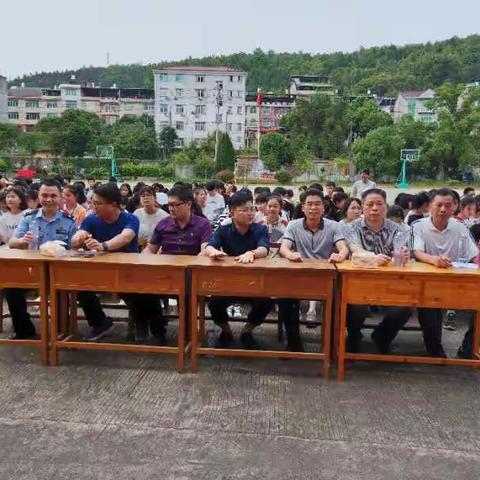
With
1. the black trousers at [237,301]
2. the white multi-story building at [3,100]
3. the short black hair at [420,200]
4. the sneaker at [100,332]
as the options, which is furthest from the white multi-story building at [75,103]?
the black trousers at [237,301]

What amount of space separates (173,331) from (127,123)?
59424 millimetres

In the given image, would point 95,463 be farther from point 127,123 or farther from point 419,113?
point 419,113

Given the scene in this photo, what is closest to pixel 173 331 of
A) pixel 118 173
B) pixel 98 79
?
pixel 118 173

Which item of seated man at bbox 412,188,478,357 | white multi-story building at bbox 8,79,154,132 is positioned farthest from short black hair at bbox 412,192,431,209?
white multi-story building at bbox 8,79,154,132

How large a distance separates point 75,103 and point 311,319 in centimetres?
7270

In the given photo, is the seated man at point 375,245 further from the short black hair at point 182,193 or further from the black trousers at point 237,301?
the short black hair at point 182,193

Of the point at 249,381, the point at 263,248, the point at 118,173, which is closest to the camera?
the point at 249,381

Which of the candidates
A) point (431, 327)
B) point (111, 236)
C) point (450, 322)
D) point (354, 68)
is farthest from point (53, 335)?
point (354, 68)

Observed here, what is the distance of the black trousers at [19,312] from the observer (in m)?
4.64

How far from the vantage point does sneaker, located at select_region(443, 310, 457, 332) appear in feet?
17.7

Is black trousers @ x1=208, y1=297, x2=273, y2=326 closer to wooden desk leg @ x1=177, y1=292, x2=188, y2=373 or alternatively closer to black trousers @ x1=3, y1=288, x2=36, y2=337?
wooden desk leg @ x1=177, y1=292, x2=188, y2=373

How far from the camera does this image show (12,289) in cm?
457

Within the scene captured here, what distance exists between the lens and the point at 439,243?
4.59m

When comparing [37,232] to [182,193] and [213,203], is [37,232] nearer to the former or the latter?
[182,193]
